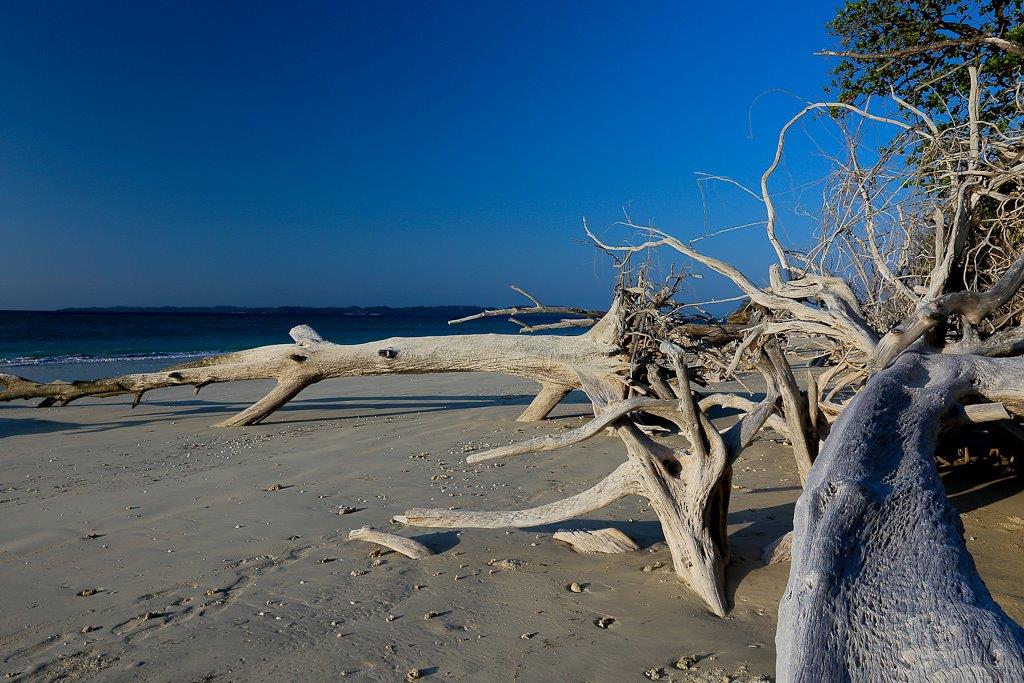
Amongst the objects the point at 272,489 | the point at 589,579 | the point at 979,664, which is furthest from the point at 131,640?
the point at 979,664

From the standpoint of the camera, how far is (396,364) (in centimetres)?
791

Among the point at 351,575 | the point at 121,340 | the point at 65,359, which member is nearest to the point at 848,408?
the point at 351,575

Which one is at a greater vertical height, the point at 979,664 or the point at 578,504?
the point at 979,664

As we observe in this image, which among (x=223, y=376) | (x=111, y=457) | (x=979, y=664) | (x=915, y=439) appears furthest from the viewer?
(x=223, y=376)

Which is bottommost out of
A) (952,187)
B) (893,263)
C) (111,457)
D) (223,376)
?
(111,457)

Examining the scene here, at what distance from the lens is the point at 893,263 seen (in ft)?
18.4

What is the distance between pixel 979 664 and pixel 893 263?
510cm

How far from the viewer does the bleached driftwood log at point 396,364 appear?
7320 millimetres

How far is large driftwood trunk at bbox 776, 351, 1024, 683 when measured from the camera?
4.05 feet

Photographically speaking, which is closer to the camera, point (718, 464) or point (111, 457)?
point (718, 464)

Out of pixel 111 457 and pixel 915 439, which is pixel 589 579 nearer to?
pixel 915 439

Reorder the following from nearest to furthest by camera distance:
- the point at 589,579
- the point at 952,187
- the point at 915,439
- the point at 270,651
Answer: the point at 915,439 < the point at 270,651 < the point at 589,579 < the point at 952,187

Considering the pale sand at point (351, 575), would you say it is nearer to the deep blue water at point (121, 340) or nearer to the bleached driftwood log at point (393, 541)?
the bleached driftwood log at point (393, 541)

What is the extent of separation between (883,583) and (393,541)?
2.81 meters
